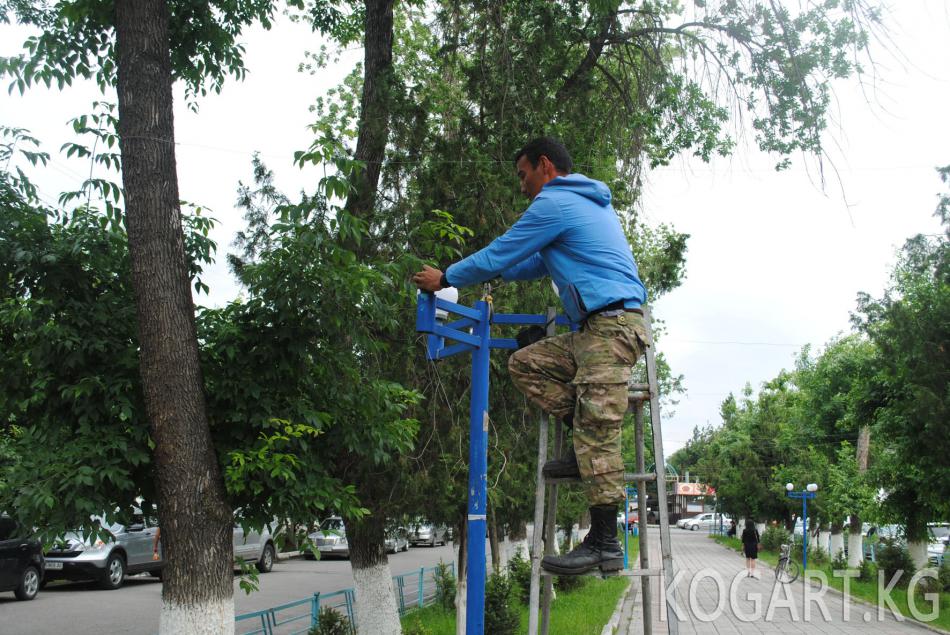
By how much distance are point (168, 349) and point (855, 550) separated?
101ft

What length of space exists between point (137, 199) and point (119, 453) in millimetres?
1912

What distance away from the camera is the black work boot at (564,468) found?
4215 mm

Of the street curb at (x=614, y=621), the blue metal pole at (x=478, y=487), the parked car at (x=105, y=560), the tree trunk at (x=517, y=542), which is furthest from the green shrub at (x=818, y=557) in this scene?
the blue metal pole at (x=478, y=487)

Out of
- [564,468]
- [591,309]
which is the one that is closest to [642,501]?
[564,468]

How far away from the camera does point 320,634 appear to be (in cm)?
1145

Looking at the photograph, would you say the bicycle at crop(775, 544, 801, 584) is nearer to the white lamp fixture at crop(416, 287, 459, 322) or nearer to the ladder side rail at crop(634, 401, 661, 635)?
the ladder side rail at crop(634, 401, 661, 635)

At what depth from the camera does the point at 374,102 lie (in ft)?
33.3

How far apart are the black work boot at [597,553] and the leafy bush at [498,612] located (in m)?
8.93

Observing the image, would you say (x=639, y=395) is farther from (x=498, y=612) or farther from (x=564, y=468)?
(x=498, y=612)

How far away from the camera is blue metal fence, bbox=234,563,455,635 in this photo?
11.4m

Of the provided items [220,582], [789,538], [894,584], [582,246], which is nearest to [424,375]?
[220,582]

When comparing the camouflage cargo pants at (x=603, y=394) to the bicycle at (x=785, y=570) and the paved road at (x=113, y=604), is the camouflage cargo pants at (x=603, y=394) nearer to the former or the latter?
the paved road at (x=113, y=604)

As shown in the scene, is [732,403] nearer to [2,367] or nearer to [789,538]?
[789,538]

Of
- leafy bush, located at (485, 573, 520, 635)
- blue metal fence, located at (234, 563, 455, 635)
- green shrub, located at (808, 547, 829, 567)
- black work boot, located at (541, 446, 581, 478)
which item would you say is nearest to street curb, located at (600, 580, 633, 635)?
leafy bush, located at (485, 573, 520, 635)
